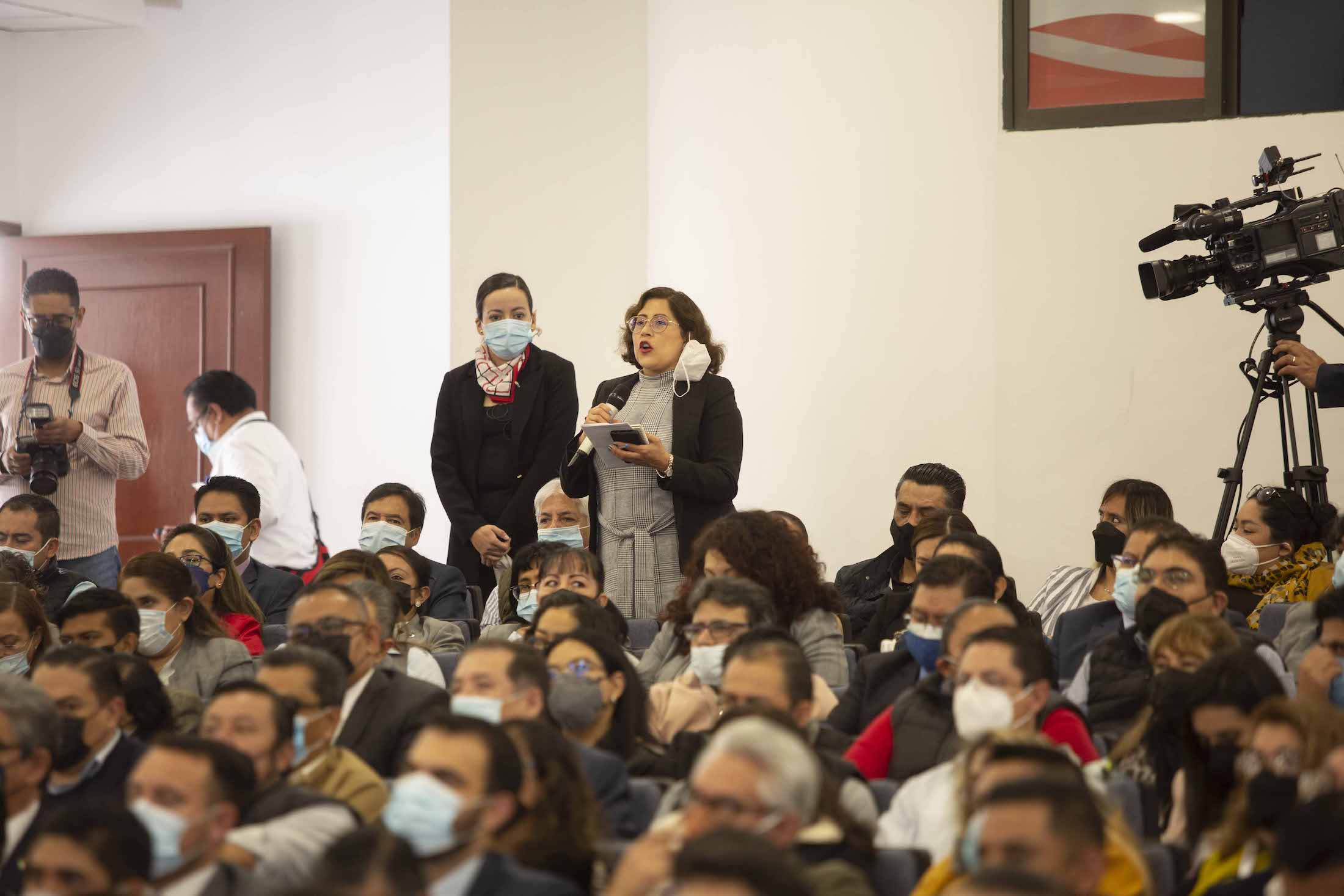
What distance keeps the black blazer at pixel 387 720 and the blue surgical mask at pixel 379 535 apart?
2022 mm

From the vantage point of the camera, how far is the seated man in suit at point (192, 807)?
2.49 metres

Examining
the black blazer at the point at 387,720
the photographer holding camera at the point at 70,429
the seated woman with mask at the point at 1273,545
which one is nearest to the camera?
the black blazer at the point at 387,720

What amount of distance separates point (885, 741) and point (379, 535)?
2.67 m

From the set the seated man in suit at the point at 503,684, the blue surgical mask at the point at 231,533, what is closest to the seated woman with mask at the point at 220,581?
the blue surgical mask at the point at 231,533

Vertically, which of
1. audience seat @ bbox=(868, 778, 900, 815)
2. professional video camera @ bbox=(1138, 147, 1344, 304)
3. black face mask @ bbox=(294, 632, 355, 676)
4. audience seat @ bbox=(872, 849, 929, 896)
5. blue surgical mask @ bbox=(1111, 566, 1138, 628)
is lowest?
audience seat @ bbox=(872, 849, 929, 896)

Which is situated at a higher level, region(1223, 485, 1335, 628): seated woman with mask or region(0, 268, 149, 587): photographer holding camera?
region(0, 268, 149, 587): photographer holding camera

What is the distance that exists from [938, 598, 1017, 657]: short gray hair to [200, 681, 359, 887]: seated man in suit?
1.40 metres

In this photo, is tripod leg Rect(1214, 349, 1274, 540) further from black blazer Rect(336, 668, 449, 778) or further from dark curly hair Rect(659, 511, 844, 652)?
black blazer Rect(336, 668, 449, 778)

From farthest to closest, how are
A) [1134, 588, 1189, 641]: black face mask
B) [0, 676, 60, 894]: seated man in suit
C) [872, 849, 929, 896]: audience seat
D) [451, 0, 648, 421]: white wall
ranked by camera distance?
[451, 0, 648, 421]: white wall → [1134, 588, 1189, 641]: black face mask → [0, 676, 60, 894]: seated man in suit → [872, 849, 929, 896]: audience seat

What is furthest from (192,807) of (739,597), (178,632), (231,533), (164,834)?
(231,533)

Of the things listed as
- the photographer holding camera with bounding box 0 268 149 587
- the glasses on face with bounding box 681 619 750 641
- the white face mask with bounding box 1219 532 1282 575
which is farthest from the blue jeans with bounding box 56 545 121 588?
the white face mask with bounding box 1219 532 1282 575

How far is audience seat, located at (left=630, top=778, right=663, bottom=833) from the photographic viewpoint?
9.86 ft

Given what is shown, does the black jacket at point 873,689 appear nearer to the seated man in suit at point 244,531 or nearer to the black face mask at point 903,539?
the black face mask at point 903,539

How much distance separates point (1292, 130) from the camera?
597 cm
